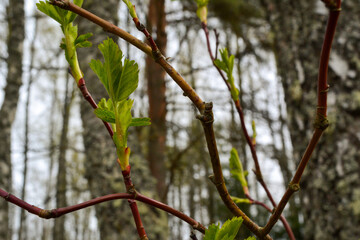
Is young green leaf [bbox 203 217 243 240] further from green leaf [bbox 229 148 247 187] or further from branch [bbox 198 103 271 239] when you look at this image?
green leaf [bbox 229 148 247 187]

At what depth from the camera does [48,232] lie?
63.9 ft

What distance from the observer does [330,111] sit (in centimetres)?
153

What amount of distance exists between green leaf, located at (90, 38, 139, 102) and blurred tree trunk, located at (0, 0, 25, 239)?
4.09 metres

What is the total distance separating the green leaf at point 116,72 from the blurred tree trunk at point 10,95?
161 inches

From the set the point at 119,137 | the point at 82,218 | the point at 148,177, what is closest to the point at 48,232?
the point at 82,218

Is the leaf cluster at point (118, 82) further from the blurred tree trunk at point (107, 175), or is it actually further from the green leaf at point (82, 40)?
the blurred tree trunk at point (107, 175)

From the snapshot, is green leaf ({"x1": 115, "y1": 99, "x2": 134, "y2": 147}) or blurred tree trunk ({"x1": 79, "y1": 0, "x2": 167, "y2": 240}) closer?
green leaf ({"x1": 115, "y1": 99, "x2": 134, "y2": 147})

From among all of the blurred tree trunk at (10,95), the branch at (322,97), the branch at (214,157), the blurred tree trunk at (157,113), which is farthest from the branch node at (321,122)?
the blurred tree trunk at (10,95)

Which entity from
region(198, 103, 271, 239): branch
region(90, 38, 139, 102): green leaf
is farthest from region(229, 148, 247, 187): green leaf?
region(90, 38, 139, 102): green leaf

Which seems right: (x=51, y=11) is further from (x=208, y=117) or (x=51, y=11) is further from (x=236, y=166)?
(x=236, y=166)

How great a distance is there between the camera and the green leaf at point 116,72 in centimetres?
28

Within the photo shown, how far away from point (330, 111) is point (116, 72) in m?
1.46

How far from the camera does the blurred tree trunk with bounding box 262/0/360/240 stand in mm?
1388

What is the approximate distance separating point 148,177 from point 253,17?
438 cm
